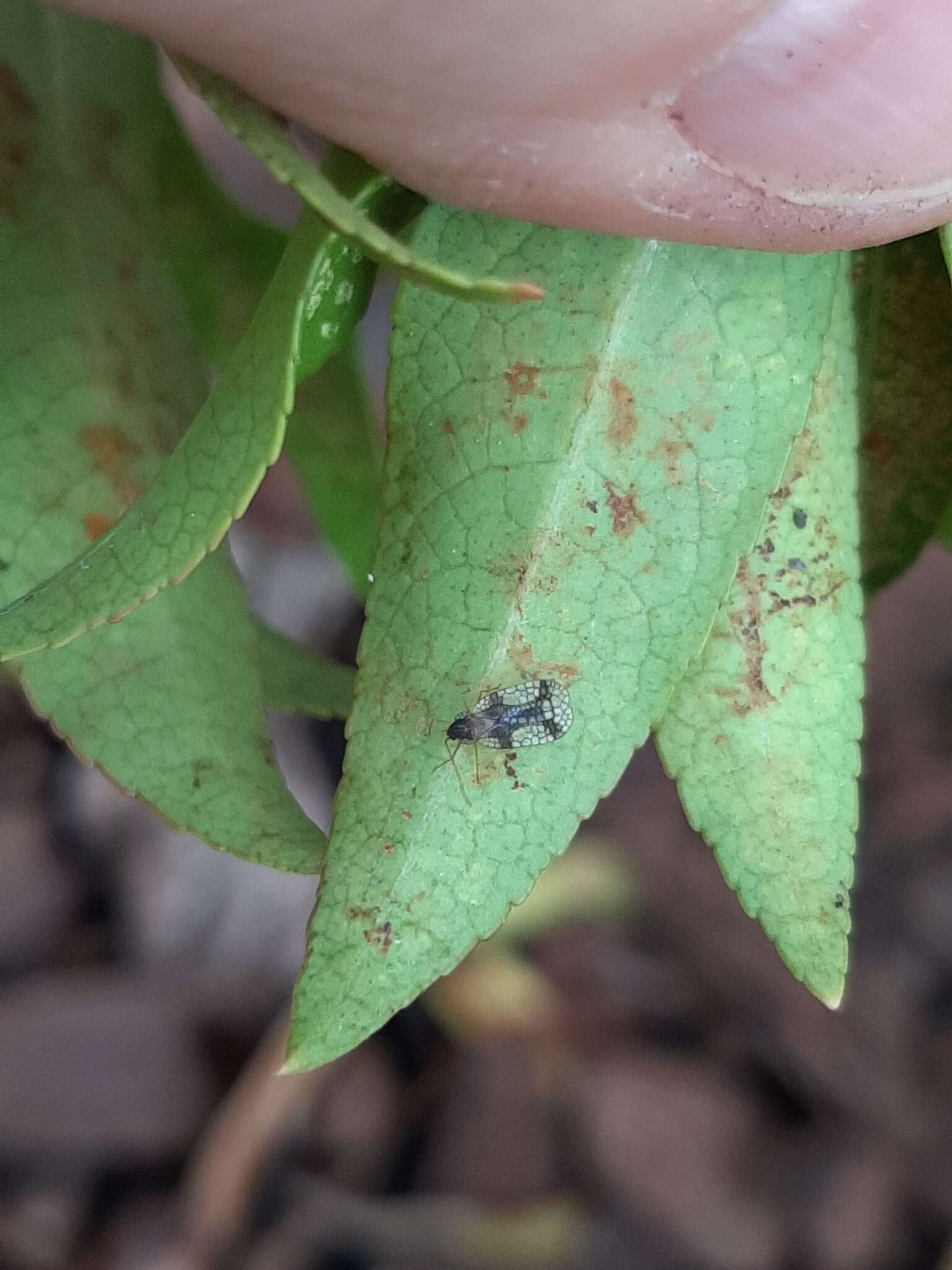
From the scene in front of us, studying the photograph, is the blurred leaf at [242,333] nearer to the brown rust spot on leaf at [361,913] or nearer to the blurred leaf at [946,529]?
the brown rust spot on leaf at [361,913]

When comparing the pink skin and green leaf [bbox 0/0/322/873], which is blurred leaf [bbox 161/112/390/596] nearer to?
green leaf [bbox 0/0/322/873]

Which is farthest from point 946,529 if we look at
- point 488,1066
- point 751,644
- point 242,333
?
point 488,1066

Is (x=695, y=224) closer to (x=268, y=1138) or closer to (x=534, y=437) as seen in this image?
(x=534, y=437)

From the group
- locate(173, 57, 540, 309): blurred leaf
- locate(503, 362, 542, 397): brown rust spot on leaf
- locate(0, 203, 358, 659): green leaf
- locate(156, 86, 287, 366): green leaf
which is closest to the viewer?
locate(173, 57, 540, 309): blurred leaf

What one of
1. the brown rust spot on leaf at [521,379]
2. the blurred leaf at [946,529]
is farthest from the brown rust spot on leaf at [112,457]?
the blurred leaf at [946,529]

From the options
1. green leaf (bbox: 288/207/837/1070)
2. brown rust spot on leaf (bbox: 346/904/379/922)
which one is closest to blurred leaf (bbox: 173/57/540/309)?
green leaf (bbox: 288/207/837/1070)

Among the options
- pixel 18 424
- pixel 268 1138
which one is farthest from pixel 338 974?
pixel 268 1138
